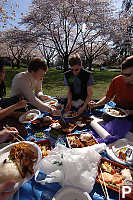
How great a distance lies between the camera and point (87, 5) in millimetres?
9750

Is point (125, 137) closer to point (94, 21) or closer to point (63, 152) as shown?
point (63, 152)

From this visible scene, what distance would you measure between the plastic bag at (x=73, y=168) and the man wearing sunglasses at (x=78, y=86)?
4.42 ft

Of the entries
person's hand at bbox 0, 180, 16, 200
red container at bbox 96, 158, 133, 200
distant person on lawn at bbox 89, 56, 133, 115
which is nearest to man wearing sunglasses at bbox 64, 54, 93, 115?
distant person on lawn at bbox 89, 56, 133, 115

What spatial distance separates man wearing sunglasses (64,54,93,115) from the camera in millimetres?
2424

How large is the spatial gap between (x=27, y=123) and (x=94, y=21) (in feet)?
38.6

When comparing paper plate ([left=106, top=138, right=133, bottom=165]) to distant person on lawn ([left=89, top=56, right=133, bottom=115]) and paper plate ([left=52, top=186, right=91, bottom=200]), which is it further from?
distant person on lawn ([left=89, top=56, right=133, bottom=115])

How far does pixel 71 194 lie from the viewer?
0.92 metres

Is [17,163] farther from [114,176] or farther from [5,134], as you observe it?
[114,176]

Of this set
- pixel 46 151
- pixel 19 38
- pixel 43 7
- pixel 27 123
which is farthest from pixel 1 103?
pixel 19 38

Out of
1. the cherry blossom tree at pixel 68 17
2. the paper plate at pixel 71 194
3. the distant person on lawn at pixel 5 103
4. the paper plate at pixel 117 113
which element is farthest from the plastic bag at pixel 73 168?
the cherry blossom tree at pixel 68 17

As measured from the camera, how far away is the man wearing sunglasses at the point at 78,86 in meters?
2.42

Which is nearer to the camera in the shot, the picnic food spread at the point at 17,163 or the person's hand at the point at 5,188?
the person's hand at the point at 5,188

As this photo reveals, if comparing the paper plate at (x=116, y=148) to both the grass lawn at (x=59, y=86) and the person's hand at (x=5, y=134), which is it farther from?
the grass lawn at (x=59, y=86)

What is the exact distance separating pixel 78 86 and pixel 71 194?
1.97m
